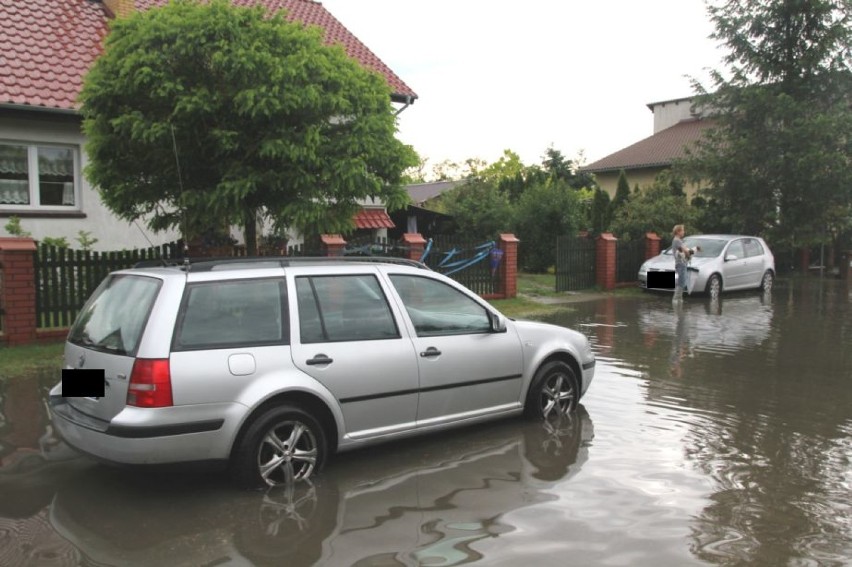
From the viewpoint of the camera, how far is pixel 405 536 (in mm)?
4320

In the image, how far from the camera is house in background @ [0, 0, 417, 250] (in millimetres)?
13805

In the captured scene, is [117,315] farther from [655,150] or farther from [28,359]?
[655,150]

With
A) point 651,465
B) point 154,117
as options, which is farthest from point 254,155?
point 651,465

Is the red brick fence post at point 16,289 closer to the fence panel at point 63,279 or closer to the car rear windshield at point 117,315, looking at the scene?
the fence panel at point 63,279

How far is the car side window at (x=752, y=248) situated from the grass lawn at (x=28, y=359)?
1573 centimetres

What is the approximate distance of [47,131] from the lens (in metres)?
14.1

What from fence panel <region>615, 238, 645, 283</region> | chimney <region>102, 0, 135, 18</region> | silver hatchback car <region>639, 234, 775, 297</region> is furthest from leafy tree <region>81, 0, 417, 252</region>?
fence panel <region>615, 238, 645, 283</region>

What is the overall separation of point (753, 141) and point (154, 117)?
1864 centimetres

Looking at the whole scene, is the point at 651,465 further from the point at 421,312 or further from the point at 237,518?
the point at 237,518

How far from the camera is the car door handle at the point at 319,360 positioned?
5.09m

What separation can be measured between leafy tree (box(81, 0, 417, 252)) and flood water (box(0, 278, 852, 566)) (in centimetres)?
274

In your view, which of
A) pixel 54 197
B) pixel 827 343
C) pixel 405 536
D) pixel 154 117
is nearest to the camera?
pixel 405 536

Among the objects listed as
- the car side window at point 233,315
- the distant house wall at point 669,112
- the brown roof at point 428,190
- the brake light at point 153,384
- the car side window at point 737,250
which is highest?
the distant house wall at point 669,112

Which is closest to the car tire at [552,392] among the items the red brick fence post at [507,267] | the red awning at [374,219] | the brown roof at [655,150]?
the red brick fence post at [507,267]
